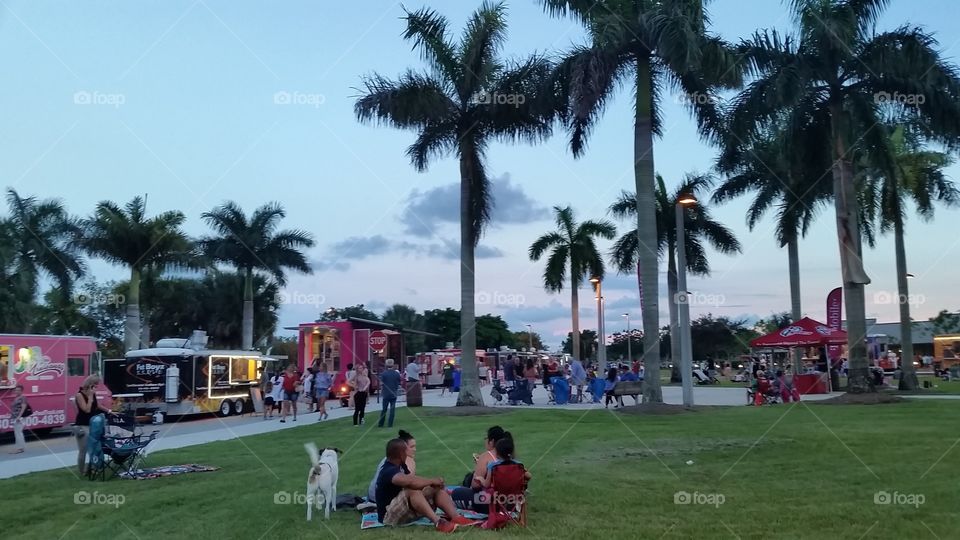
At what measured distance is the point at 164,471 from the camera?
1196 cm

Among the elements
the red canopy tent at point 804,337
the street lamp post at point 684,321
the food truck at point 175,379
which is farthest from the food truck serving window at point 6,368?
the red canopy tent at point 804,337

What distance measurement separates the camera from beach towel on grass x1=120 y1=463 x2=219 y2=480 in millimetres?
11648

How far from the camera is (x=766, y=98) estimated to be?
2217 cm

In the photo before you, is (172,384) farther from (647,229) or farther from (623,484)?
(623,484)

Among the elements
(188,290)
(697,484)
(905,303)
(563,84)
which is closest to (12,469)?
(697,484)

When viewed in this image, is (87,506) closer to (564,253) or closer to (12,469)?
(12,469)

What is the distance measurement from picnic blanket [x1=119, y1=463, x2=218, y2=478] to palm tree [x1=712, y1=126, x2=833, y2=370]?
18.1 metres

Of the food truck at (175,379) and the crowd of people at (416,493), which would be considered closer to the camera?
the crowd of people at (416,493)

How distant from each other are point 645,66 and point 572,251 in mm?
22851
